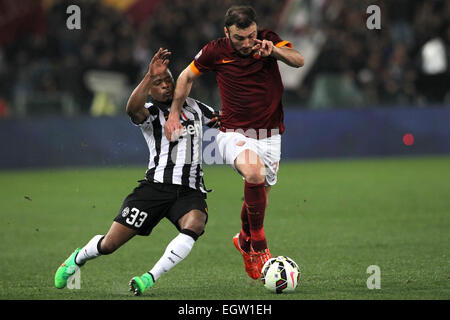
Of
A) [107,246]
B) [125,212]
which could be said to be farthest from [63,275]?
[125,212]

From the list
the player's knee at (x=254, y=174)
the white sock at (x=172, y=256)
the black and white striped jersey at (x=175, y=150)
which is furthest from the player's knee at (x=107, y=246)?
the player's knee at (x=254, y=174)

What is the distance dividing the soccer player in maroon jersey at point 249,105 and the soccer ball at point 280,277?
333mm

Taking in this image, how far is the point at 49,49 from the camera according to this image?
1750cm

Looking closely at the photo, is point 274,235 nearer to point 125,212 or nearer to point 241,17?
point 125,212

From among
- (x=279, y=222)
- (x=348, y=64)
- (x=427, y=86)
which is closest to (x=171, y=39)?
(x=348, y=64)

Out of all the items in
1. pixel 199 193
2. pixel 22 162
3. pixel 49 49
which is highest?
pixel 49 49

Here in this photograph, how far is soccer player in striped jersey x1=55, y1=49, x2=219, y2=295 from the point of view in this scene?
6250 millimetres

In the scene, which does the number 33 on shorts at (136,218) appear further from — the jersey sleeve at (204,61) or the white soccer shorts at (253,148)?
the jersey sleeve at (204,61)

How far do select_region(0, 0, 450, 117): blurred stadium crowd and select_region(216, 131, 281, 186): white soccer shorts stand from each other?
9863mm

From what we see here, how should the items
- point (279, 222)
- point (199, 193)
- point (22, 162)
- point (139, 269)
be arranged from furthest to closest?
1. point (22, 162)
2. point (279, 222)
3. point (139, 269)
4. point (199, 193)

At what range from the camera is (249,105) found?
21.8 ft

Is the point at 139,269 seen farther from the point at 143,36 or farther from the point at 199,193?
the point at 143,36

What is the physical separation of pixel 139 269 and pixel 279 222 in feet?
10.2
